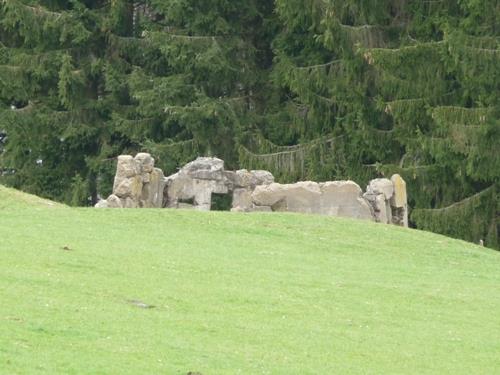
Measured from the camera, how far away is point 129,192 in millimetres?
29922

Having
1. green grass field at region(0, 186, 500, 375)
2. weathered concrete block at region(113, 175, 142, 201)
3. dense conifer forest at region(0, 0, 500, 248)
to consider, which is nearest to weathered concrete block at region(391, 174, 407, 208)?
green grass field at region(0, 186, 500, 375)

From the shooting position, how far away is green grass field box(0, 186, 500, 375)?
591 inches

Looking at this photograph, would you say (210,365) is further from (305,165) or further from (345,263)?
(305,165)

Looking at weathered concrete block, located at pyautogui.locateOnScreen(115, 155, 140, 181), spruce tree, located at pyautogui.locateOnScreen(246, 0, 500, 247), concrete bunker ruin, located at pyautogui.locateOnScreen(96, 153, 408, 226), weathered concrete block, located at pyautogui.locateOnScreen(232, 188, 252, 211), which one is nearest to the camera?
weathered concrete block, located at pyautogui.locateOnScreen(115, 155, 140, 181)

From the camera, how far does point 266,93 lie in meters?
47.6

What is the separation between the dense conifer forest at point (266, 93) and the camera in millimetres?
39438

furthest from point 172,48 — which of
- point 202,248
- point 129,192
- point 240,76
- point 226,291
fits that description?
point 226,291

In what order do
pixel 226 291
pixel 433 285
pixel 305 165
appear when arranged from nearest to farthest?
pixel 226 291
pixel 433 285
pixel 305 165

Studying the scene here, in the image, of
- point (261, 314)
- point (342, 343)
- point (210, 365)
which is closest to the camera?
point (210, 365)

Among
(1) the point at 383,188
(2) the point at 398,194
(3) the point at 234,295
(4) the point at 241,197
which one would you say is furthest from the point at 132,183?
(3) the point at 234,295

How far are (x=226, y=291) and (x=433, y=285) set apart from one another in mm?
4530

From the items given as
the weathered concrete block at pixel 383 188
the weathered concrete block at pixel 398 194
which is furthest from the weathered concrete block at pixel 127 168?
the weathered concrete block at pixel 398 194

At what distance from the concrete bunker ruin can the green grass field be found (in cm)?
220

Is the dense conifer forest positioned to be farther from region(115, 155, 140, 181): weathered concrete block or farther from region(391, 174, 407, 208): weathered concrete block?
region(115, 155, 140, 181): weathered concrete block
